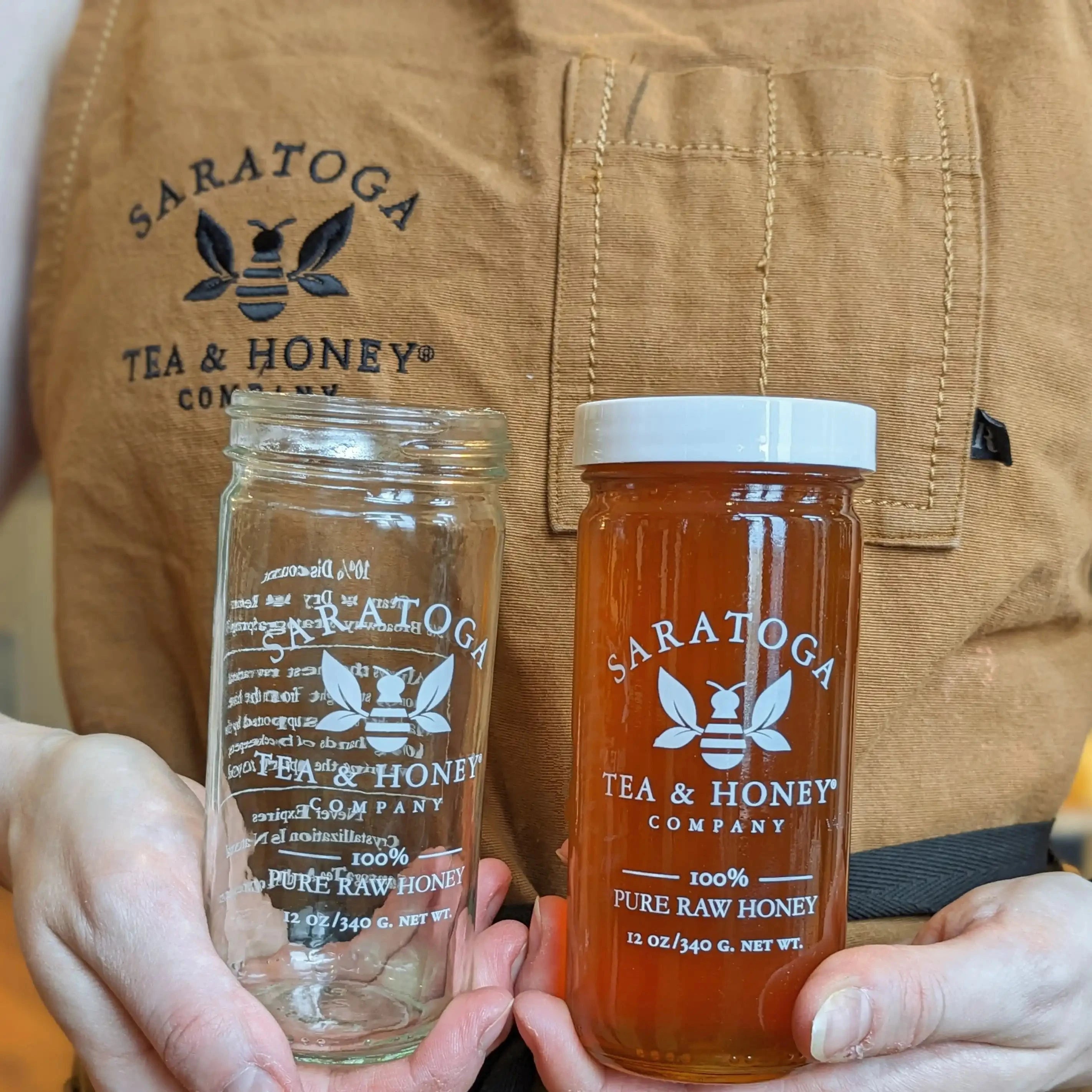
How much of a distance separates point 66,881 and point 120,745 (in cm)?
8

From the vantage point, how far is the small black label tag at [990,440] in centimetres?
59

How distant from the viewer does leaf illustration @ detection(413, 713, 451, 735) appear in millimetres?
478

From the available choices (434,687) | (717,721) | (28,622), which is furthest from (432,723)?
(28,622)

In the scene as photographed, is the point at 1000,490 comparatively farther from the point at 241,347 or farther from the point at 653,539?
the point at 241,347

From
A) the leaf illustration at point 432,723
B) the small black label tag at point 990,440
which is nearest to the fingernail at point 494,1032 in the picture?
the leaf illustration at point 432,723

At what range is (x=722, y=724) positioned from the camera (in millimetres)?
439

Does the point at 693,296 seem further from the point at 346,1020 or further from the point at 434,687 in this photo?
the point at 346,1020

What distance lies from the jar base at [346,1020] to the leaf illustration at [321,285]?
13.3 inches

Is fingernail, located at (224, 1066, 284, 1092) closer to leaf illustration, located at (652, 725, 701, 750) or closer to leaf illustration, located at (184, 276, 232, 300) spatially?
leaf illustration, located at (652, 725, 701, 750)

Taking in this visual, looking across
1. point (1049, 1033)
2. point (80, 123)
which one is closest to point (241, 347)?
point (80, 123)

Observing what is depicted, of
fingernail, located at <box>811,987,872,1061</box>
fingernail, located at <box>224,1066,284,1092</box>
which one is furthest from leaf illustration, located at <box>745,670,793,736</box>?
fingernail, located at <box>224,1066,284,1092</box>

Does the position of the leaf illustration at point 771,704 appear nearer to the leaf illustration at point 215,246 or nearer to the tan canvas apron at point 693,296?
the tan canvas apron at point 693,296

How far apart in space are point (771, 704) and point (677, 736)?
38 millimetres

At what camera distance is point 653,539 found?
0.45 metres
